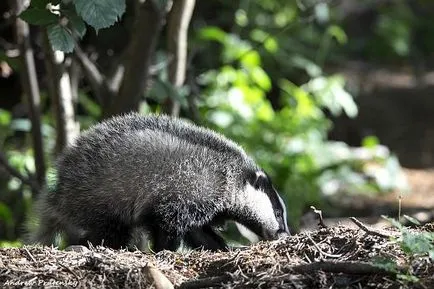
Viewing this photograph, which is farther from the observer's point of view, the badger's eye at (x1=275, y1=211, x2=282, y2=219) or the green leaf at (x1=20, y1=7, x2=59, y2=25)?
the badger's eye at (x1=275, y1=211, x2=282, y2=219)

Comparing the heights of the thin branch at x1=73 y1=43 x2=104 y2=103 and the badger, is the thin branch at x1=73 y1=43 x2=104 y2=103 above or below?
above

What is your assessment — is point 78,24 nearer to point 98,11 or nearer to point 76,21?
point 76,21

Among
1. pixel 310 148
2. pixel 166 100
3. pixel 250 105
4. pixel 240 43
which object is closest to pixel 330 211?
pixel 310 148

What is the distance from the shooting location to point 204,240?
579 centimetres

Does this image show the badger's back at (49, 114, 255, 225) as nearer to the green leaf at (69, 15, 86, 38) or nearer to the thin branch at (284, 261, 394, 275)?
the green leaf at (69, 15, 86, 38)

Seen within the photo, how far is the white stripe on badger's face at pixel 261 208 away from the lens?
6.05 meters

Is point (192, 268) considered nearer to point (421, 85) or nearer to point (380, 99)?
point (380, 99)

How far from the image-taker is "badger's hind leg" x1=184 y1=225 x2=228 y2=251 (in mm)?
5711

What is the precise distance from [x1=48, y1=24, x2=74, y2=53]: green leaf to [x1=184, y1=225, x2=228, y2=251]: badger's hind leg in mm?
1518

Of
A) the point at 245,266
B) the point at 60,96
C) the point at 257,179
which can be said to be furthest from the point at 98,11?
the point at 60,96

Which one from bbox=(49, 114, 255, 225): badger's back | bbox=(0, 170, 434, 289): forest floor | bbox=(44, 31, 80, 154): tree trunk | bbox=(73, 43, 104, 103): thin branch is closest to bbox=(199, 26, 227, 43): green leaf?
bbox=(73, 43, 104, 103): thin branch

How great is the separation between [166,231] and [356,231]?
134cm

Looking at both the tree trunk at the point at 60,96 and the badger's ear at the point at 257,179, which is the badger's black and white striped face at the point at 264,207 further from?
the tree trunk at the point at 60,96

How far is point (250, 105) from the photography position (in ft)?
34.4
